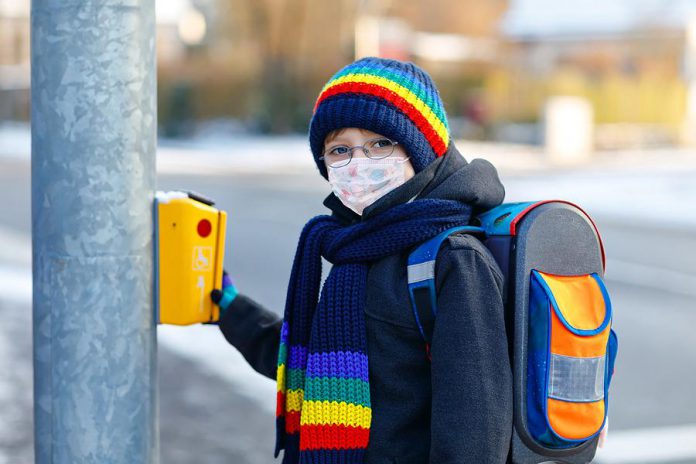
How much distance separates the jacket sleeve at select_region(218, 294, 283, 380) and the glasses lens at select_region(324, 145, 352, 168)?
479mm

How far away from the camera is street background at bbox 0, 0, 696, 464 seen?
557 centimetres

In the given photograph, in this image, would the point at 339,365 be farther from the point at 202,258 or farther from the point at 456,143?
the point at 456,143

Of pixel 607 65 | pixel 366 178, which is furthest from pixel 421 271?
pixel 607 65

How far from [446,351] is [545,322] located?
22cm

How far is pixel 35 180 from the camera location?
229 centimetres

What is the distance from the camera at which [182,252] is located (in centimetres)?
241

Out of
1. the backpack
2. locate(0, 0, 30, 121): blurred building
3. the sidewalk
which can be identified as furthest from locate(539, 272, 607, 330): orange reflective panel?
locate(0, 0, 30, 121): blurred building

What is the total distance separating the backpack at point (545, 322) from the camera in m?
2.08

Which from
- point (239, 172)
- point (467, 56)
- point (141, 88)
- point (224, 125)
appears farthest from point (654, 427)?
point (467, 56)

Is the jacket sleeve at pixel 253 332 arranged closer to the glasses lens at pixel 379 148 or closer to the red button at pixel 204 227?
the red button at pixel 204 227

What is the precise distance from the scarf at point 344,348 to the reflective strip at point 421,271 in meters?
0.06

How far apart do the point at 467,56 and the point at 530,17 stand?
8.97 feet

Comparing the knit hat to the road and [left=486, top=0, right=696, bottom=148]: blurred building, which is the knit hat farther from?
[left=486, top=0, right=696, bottom=148]: blurred building

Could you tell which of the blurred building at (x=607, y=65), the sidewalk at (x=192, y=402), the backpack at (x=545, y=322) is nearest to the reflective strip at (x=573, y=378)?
the backpack at (x=545, y=322)
